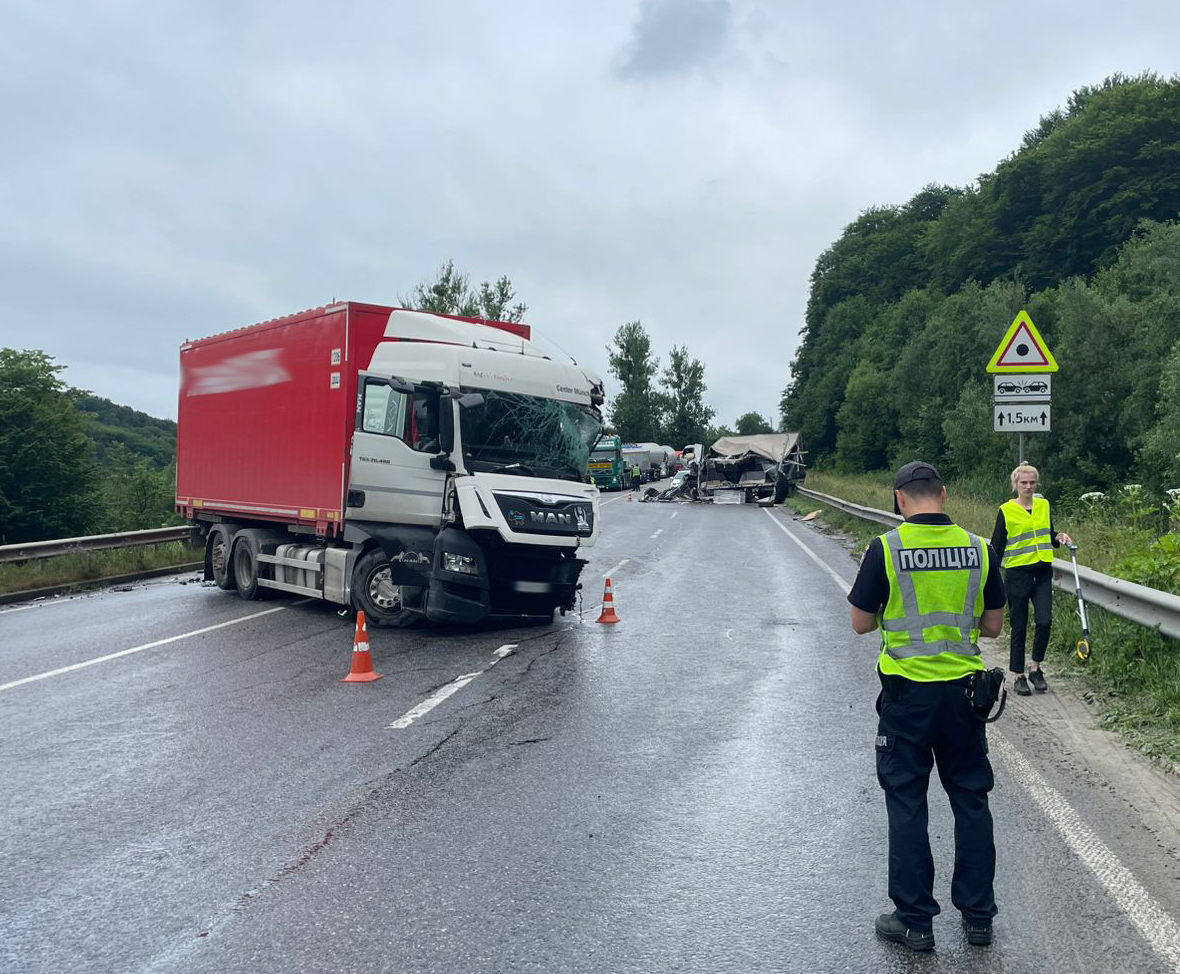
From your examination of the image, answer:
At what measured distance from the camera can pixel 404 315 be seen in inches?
441

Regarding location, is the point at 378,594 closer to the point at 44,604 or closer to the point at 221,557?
the point at 221,557

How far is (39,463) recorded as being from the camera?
3922cm

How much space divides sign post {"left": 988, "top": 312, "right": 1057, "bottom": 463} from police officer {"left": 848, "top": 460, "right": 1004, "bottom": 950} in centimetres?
743

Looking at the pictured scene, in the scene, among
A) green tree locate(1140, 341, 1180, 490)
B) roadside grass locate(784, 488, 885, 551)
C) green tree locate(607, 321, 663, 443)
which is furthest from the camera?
green tree locate(607, 321, 663, 443)

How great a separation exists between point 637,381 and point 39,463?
77.0 metres

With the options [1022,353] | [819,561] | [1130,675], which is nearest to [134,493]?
[819,561]

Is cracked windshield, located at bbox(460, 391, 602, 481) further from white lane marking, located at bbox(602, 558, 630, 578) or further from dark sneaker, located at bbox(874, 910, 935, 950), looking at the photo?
dark sneaker, located at bbox(874, 910, 935, 950)

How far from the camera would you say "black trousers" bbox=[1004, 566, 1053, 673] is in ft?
25.1

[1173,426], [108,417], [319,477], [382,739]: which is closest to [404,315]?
[319,477]

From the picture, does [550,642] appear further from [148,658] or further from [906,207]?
[906,207]

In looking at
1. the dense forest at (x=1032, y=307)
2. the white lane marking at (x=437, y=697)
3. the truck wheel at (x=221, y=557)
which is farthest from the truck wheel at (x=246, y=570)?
the dense forest at (x=1032, y=307)

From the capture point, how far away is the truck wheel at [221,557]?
14234mm

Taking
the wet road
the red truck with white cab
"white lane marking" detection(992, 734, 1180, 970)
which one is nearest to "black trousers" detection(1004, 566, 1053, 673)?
the wet road

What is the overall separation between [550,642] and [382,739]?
3779 mm
